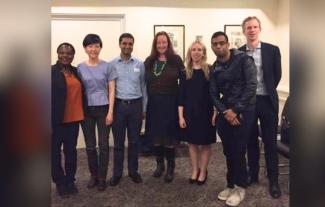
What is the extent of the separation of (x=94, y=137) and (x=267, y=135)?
3.12 ft

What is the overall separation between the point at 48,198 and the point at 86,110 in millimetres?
1426

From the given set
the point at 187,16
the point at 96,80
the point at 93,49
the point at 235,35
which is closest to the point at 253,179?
the point at 96,80

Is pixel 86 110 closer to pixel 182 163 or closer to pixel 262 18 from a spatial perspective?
pixel 182 163

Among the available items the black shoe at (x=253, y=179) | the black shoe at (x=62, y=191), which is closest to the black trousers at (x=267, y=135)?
the black shoe at (x=253, y=179)

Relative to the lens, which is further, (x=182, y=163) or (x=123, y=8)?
(x=123, y=8)

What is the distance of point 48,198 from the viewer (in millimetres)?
285

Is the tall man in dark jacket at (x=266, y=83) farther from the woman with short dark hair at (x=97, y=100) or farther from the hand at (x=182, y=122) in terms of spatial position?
the woman with short dark hair at (x=97, y=100)

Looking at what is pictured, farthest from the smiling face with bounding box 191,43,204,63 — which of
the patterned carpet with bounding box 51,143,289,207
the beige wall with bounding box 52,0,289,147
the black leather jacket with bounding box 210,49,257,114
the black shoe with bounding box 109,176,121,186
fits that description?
the beige wall with bounding box 52,0,289,147

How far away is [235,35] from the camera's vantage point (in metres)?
2.75

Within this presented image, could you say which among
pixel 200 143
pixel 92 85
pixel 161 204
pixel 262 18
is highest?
pixel 262 18

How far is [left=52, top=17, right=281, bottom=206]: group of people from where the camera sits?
1468 millimetres

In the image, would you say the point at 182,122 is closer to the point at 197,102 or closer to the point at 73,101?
the point at 197,102

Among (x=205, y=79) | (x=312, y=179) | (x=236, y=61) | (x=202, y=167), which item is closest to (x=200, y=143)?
(x=202, y=167)

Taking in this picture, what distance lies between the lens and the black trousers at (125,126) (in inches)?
70.4
